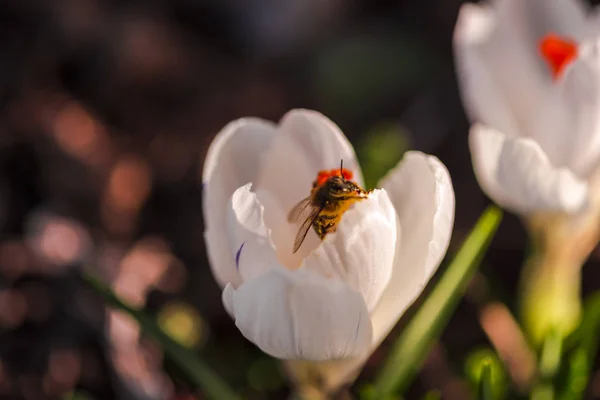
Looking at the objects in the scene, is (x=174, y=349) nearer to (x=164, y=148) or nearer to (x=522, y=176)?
(x=522, y=176)

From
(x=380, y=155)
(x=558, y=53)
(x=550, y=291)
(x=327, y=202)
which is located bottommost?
(x=550, y=291)

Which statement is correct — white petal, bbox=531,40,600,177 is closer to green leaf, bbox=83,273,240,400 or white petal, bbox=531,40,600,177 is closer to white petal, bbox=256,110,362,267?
white petal, bbox=256,110,362,267

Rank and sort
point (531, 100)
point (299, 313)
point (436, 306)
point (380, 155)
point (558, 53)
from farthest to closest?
point (380, 155) < point (531, 100) < point (558, 53) < point (436, 306) < point (299, 313)

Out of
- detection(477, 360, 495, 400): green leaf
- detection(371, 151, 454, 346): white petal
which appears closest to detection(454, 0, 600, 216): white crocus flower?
detection(371, 151, 454, 346): white petal

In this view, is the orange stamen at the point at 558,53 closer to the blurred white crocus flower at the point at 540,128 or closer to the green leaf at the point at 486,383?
the blurred white crocus flower at the point at 540,128

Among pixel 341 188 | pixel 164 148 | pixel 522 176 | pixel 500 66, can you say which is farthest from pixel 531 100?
pixel 164 148

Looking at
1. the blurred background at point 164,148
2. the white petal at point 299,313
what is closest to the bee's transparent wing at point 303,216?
the white petal at point 299,313

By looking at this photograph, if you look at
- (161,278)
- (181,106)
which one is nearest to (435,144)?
(181,106)
